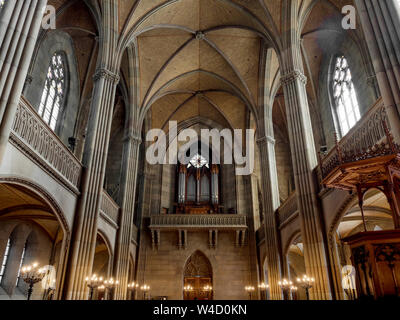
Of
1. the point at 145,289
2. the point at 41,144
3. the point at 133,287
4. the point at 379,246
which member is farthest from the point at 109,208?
the point at 379,246

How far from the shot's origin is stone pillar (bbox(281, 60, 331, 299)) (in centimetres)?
973

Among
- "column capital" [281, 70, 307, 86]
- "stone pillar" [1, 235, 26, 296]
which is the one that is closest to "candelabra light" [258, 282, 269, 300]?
"column capital" [281, 70, 307, 86]

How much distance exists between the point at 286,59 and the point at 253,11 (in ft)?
10.8

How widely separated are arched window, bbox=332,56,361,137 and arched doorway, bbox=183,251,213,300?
11.5 m

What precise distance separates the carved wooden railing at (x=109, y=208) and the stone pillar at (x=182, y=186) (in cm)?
692

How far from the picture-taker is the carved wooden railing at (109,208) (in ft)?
42.1

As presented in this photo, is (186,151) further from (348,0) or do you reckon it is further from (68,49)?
(348,0)

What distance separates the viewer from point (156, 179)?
22156mm

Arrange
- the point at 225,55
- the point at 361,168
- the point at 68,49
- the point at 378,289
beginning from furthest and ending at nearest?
the point at 225,55
the point at 68,49
the point at 361,168
the point at 378,289

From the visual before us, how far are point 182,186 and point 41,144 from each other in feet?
47.3

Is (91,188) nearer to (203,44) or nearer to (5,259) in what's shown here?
(5,259)

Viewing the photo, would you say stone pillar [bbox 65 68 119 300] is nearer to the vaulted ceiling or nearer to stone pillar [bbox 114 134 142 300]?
the vaulted ceiling
